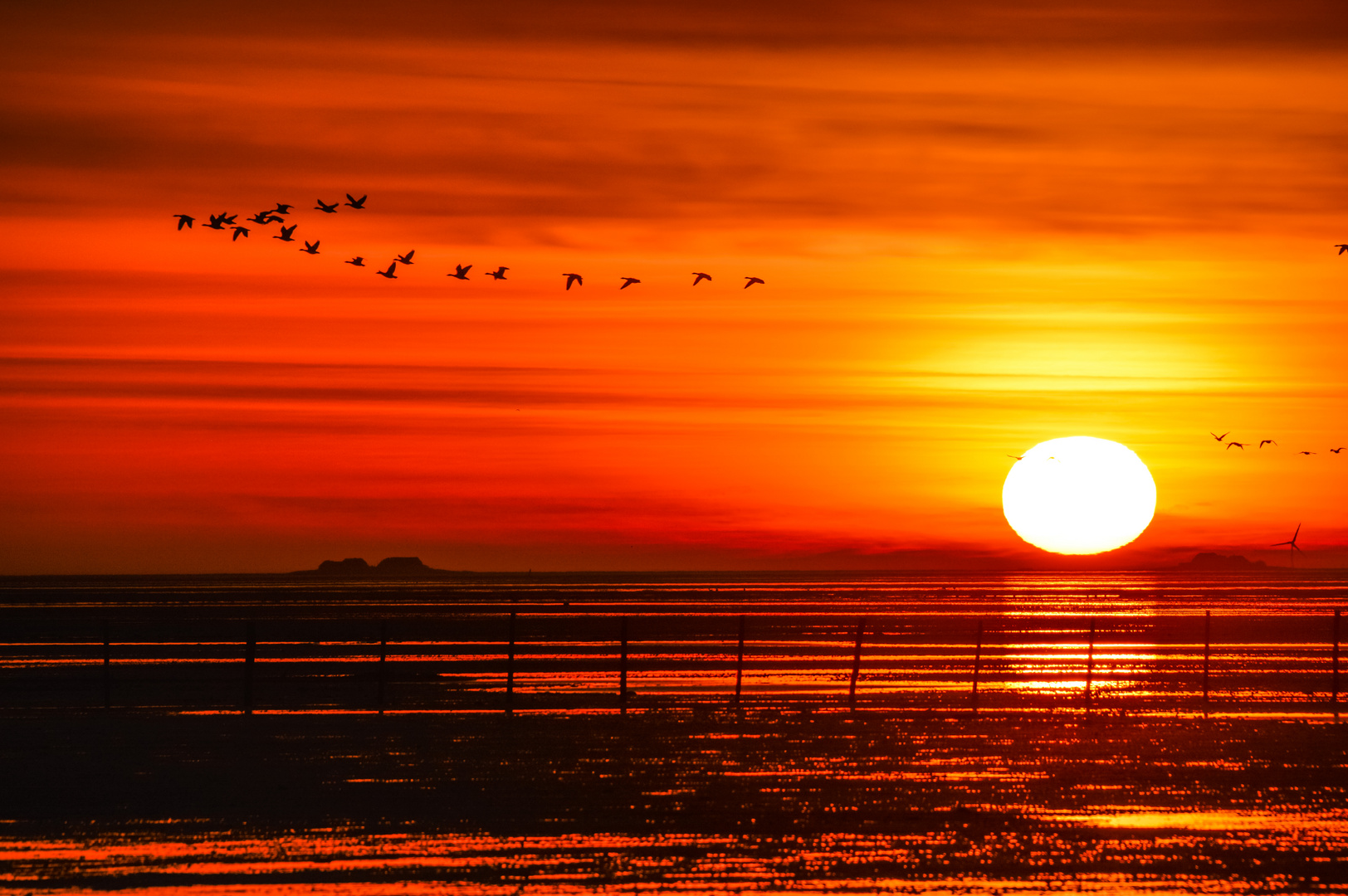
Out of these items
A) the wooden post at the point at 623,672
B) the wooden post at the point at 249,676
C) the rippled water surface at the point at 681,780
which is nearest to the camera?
the rippled water surface at the point at 681,780

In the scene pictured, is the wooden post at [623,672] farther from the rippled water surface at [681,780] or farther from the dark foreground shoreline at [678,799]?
the dark foreground shoreline at [678,799]

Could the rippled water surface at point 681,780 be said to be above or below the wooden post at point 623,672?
below

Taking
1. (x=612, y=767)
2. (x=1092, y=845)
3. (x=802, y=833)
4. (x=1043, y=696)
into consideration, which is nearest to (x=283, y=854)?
(x=802, y=833)

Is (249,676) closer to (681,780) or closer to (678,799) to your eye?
(681,780)

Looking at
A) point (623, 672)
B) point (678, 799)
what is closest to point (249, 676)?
point (623, 672)

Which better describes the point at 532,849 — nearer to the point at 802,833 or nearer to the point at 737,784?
the point at 802,833

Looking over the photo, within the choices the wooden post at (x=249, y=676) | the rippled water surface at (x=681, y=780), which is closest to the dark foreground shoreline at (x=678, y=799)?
the rippled water surface at (x=681, y=780)

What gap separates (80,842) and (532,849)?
443 cm

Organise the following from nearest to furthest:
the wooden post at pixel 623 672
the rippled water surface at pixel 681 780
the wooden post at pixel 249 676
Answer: the rippled water surface at pixel 681 780, the wooden post at pixel 249 676, the wooden post at pixel 623 672

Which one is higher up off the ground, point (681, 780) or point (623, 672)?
Answer: point (623, 672)

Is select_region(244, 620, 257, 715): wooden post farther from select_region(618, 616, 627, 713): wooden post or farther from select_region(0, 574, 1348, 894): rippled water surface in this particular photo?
select_region(618, 616, 627, 713): wooden post

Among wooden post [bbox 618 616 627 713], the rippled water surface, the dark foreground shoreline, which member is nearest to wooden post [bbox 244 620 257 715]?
the rippled water surface

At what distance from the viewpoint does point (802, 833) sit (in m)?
13.8

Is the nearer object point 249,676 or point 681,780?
point 681,780
